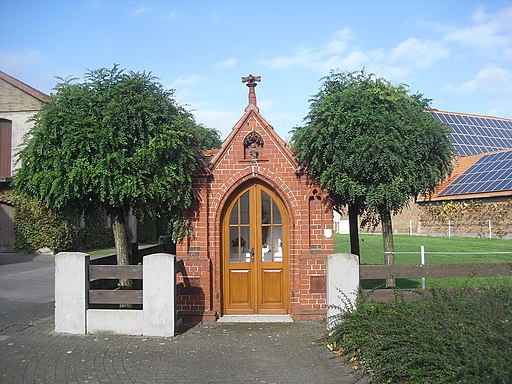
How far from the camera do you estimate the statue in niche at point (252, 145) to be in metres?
10.1

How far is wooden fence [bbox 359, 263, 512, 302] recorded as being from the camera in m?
8.38

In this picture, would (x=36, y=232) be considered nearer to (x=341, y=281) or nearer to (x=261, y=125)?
(x=261, y=125)

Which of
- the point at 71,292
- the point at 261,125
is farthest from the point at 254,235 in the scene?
the point at 71,292

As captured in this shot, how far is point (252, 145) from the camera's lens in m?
10.2

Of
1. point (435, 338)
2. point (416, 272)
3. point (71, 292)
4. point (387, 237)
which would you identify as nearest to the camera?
point (435, 338)

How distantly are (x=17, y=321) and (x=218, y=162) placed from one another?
4985mm

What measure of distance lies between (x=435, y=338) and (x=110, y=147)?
5.92m

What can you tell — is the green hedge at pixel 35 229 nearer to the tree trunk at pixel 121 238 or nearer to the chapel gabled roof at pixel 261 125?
the tree trunk at pixel 121 238

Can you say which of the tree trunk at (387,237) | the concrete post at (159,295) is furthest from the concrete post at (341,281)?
the concrete post at (159,295)

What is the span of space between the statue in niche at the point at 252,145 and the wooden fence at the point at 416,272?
312 cm

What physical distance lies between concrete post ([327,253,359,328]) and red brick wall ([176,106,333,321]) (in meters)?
1.32

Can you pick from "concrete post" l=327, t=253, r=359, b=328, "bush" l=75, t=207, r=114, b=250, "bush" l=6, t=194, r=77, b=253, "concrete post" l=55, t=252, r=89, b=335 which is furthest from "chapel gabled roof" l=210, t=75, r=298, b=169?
"bush" l=6, t=194, r=77, b=253

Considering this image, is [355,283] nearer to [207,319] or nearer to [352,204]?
[352,204]

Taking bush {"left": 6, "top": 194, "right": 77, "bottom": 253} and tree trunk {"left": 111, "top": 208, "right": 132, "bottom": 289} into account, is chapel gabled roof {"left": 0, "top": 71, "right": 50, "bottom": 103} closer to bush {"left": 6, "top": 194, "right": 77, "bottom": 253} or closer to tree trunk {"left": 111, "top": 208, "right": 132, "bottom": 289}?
bush {"left": 6, "top": 194, "right": 77, "bottom": 253}
